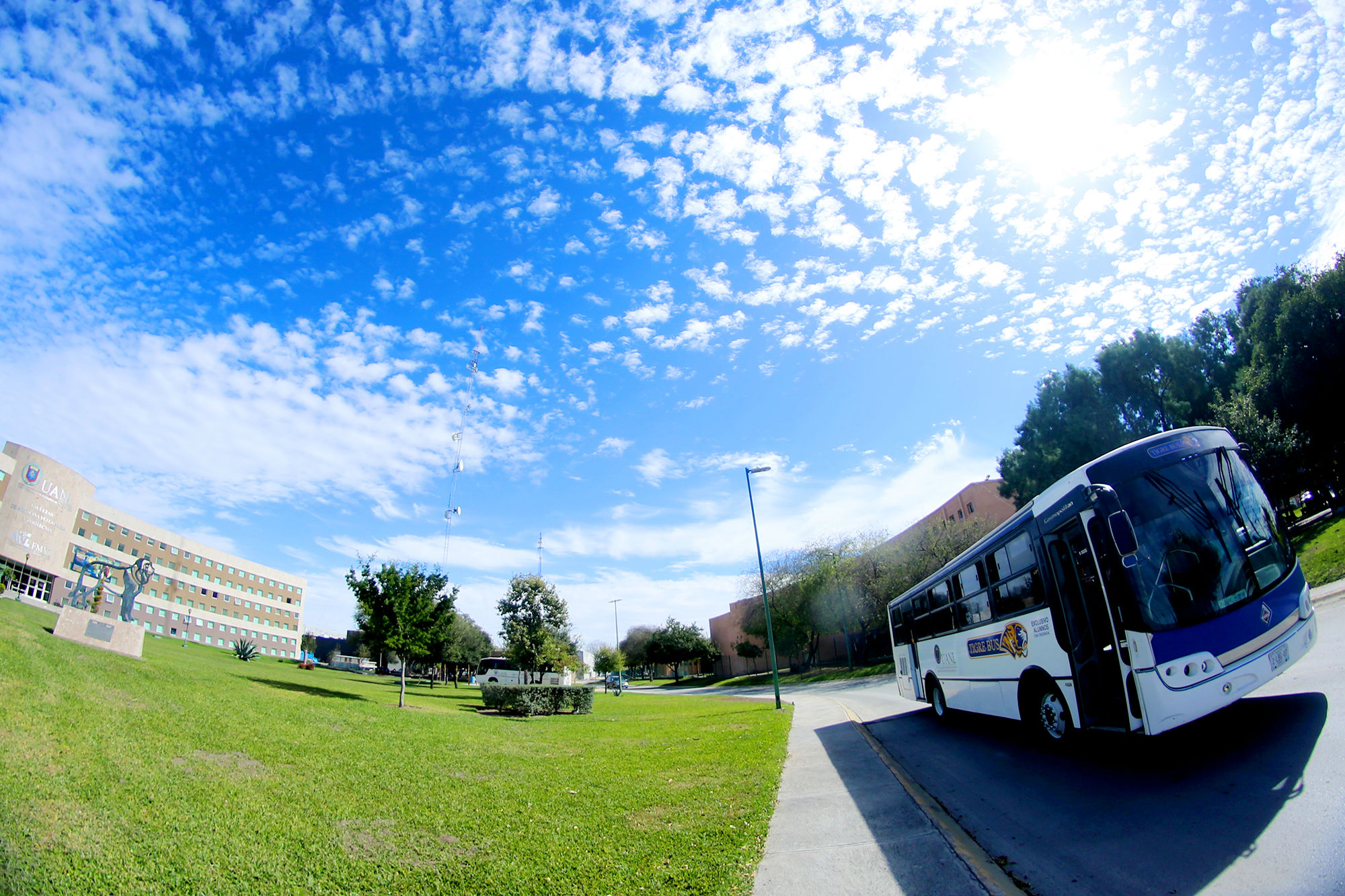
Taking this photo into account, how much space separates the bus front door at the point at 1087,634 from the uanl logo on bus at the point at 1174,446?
1.21m

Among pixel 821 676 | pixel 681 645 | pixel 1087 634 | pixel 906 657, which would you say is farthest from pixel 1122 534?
pixel 681 645

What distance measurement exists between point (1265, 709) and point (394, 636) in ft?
81.2

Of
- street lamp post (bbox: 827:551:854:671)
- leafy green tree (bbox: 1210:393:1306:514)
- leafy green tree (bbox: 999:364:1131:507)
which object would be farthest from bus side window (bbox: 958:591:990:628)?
street lamp post (bbox: 827:551:854:671)

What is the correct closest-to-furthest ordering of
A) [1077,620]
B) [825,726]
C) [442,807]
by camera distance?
[442,807] → [1077,620] → [825,726]

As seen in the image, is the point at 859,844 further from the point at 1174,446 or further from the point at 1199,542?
the point at 1174,446

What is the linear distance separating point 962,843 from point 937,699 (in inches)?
368

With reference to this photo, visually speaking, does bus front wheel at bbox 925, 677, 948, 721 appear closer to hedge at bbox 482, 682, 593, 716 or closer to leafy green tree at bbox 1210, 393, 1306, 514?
hedge at bbox 482, 682, 593, 716

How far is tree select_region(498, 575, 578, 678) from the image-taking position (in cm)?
3806

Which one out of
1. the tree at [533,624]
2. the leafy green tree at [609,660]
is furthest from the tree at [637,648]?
the tree at [533,624]

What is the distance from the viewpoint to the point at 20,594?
45406mm

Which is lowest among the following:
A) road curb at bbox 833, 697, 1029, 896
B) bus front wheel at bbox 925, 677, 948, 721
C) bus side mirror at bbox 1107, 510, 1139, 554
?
road curb at bbox 833, 697, 1029, 896

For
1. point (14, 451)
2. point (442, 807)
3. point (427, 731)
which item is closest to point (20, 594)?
point (14, 451)

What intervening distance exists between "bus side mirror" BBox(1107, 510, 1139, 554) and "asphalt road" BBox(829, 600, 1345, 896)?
2.28 m

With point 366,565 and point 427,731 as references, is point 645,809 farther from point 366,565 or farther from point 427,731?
point 366,565
